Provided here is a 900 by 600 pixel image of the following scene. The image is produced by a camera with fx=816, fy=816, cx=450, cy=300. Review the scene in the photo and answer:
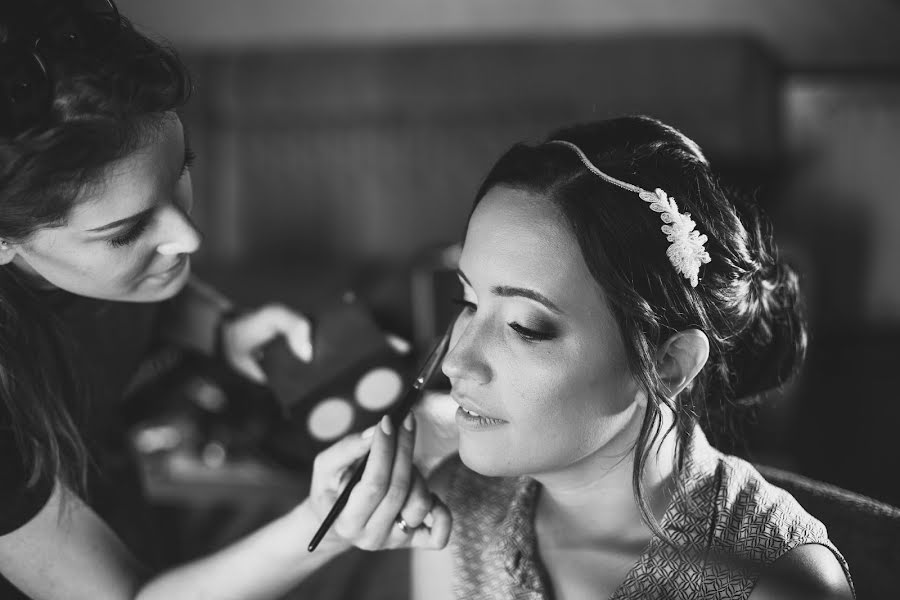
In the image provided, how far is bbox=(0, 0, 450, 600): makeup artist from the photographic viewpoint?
98 centimetres

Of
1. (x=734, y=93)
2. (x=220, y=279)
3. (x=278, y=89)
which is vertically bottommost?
(x=220, y=279)

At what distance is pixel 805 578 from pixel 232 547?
75 cm

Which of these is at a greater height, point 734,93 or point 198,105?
point 734,93

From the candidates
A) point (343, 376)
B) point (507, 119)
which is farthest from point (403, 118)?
point (343, 376)

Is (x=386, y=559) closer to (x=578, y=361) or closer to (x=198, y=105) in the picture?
(x=578, y=361)

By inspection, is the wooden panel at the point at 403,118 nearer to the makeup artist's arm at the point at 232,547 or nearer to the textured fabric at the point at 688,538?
the textured fabric at the point at 688,538

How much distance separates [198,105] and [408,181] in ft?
3.55

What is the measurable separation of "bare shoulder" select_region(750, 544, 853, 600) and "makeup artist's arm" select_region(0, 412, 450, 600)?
A: 0.40 metres

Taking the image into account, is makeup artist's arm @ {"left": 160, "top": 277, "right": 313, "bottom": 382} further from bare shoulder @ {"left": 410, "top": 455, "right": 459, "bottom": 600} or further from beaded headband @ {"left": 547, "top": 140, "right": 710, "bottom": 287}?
beaded headband @ {"left": 547, "top": 140, "right": 710, "bottom": 287}

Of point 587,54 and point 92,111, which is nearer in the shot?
point 92,111

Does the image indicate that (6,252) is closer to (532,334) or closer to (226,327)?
(226,327)

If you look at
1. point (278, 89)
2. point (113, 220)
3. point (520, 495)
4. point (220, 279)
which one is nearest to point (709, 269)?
point (520, 495)

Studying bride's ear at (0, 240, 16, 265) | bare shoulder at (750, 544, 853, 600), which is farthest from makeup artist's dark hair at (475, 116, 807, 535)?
bride's ear at (0, 240, 16, 265)

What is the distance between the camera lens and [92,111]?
39.0 inches
